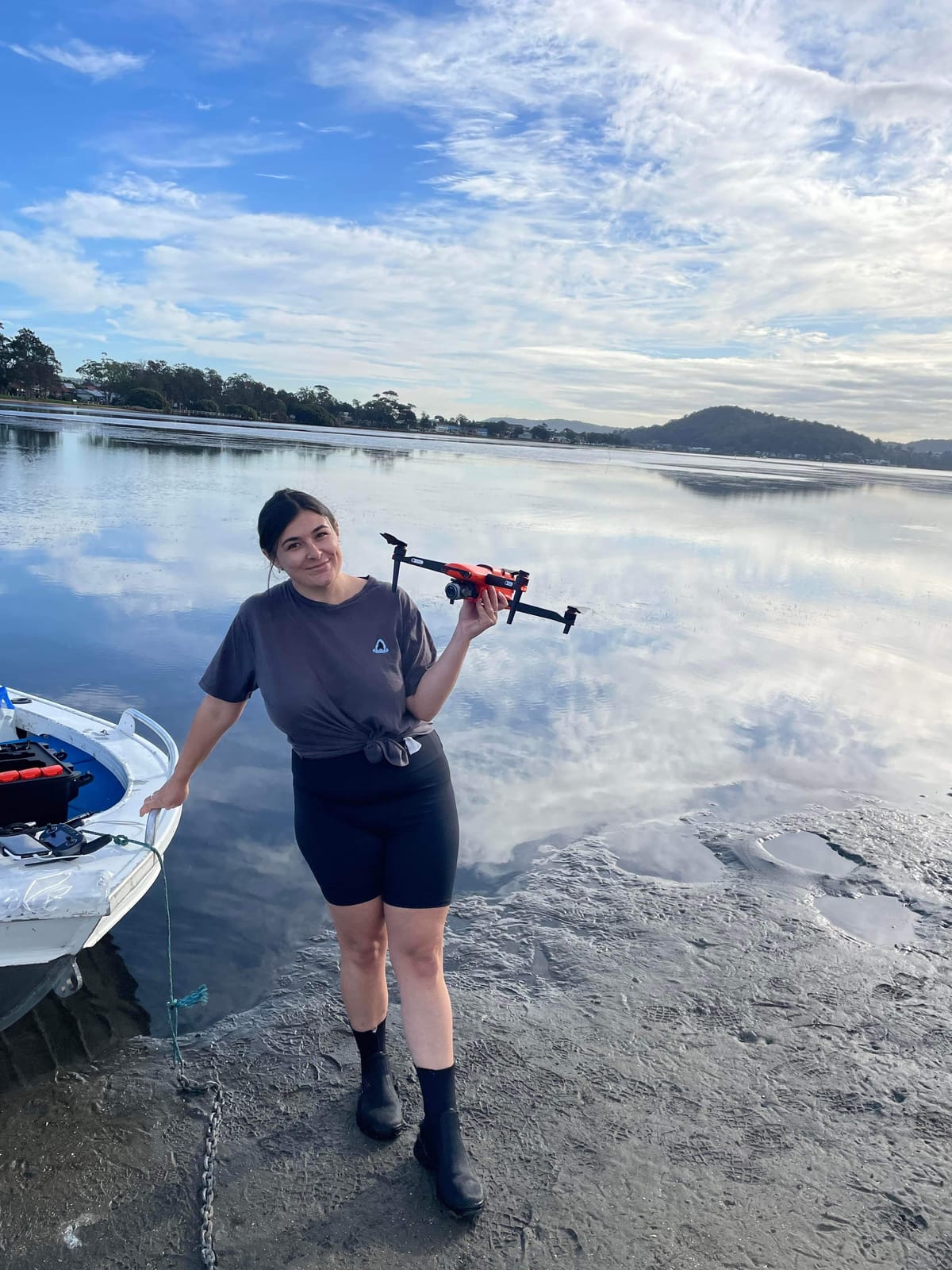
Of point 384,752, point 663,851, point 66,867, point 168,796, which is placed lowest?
point 663,851

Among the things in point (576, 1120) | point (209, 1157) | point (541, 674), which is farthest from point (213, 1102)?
point (541, 674)

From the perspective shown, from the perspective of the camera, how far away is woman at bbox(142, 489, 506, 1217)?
8.85 ft

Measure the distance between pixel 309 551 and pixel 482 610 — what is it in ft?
1.93

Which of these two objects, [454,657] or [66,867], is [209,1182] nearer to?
[66,867]

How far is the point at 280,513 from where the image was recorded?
8.89ft

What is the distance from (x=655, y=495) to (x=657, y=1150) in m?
34.1

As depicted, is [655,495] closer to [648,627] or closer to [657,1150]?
[648,627]

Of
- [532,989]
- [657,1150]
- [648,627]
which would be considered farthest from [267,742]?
[648,627]

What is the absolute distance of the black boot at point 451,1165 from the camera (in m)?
2.68

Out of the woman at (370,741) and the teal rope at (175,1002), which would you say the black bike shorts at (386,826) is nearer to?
the woman at (370,741)

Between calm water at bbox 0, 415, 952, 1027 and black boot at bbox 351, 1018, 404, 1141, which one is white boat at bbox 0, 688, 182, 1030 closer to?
calm water at bbox 0, 415, 952, 1027

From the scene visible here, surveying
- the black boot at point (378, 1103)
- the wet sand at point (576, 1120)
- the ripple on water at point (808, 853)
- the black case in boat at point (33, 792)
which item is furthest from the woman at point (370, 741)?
the ripple on water at point (808, 853)

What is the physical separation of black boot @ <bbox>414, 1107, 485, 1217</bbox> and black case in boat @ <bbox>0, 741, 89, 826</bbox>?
2136 mm

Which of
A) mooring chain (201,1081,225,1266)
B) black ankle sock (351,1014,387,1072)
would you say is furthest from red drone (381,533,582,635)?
mooring chain (201,1081,225,1266)
